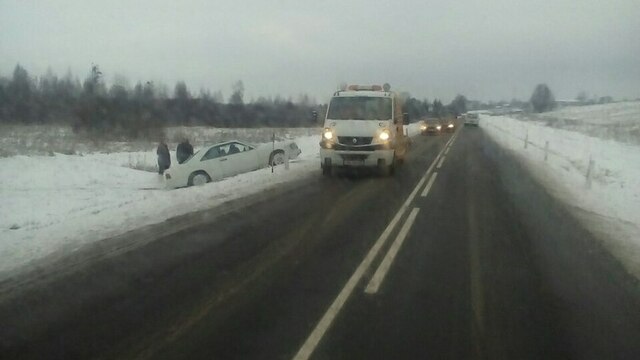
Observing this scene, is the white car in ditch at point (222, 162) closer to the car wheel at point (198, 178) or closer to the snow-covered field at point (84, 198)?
the car wheel at point (198, 178)

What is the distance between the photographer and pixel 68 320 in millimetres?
5398

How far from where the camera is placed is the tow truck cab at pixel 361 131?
58.4 feet

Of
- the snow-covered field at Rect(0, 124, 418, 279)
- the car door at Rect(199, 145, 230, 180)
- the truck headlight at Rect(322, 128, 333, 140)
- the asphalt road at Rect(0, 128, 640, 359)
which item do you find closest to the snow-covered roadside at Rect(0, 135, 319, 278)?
the snow-covered field at Rect(0, 124, 418, 279)

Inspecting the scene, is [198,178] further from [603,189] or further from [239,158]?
[603,189]

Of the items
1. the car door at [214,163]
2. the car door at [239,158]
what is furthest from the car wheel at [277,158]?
the car door at [214,163]

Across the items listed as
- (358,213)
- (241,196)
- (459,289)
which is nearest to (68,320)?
(459,289)

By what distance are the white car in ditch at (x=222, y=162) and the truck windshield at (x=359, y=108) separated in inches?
140

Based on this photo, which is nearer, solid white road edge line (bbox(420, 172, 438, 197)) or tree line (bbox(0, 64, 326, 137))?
solid white road edge line (bbox(420, 172, 438, 197))

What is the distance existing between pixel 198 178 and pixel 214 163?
2.63 ft

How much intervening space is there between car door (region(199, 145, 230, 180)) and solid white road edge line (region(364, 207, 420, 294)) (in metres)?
9.81

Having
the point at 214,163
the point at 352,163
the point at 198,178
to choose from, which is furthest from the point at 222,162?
the point at 352,163

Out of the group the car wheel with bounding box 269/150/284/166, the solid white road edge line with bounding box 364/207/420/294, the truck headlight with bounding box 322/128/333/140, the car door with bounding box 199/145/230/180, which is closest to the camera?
the solid white road edge line with bounding box 364/207/420/294

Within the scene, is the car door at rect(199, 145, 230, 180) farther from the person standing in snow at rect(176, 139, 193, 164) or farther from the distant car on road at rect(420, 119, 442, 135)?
the distant car on road at rect(420, 119, 442, 135)

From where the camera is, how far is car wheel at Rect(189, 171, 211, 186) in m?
18.8
